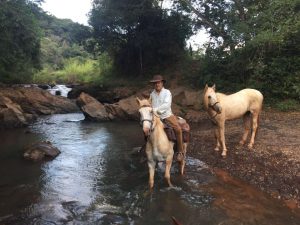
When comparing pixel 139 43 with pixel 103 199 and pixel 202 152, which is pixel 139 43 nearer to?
pixel 202 152

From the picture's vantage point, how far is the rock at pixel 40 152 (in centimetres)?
1141

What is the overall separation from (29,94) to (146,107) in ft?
58.9

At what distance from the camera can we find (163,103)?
7840mm

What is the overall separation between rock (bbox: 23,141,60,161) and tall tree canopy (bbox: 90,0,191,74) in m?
15.2

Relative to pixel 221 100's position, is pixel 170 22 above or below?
above

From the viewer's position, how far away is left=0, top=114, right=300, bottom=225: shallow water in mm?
6637

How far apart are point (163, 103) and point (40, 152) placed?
5.89 m

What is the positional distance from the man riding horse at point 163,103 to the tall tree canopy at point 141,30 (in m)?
17.7

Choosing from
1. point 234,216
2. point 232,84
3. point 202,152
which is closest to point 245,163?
point 202,152

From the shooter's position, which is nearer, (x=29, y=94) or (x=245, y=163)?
(x=245, y=163)

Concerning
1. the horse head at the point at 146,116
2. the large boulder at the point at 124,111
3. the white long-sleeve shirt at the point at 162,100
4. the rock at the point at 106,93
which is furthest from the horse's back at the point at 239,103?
the rock at the point at 106,93

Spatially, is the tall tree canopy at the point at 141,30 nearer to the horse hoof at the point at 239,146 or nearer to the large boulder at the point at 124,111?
the large boulder at the point at 124,111

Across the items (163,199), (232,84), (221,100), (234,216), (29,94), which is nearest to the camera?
(234,216)

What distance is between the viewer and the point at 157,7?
25.8m
